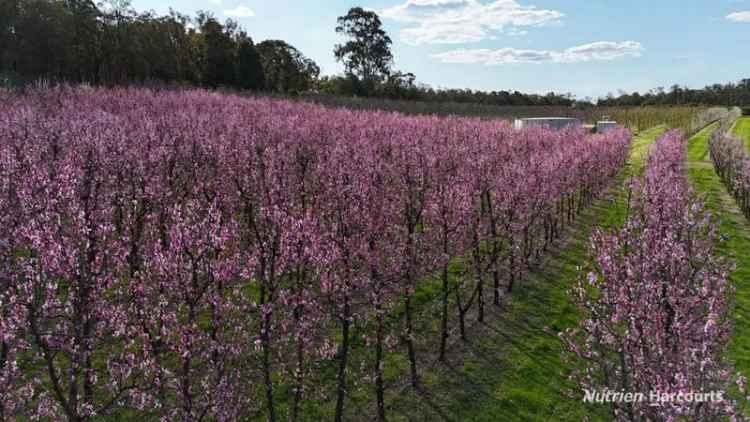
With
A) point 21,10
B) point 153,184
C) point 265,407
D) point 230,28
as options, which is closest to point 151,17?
point 230,28

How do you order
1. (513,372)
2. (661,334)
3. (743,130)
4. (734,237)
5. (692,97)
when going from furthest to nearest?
(692,97) < (743,130) < (734,237) < (513,372) < (661,334)

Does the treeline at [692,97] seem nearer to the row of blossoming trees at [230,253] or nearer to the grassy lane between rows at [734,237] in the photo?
the grassy lane between rows at [734,237]

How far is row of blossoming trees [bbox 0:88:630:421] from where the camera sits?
9.09 m

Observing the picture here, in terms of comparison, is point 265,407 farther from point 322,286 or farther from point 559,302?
point 559,302

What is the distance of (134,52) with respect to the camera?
1933 inches

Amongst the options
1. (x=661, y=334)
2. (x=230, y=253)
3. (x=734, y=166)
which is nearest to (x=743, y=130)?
(x=734, y=166)

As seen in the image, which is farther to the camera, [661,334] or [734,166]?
[734,166]

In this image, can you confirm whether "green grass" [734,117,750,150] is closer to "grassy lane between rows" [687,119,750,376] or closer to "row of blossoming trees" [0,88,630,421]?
"grassy lane between rows" [687,119,750,376]

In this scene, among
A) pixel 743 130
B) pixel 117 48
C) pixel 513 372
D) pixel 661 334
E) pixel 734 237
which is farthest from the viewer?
pixel 743 130

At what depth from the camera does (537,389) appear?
49.6 ft

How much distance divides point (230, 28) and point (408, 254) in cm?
5417

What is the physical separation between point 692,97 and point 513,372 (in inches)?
5176

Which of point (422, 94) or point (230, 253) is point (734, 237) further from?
point (422, 94)

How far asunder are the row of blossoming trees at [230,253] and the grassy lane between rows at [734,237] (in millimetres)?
7794
